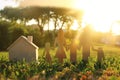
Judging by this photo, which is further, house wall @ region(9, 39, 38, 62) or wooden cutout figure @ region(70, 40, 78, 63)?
house wall @ region(9, 39, 38, 62)

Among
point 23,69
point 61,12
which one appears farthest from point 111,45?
point 23,69

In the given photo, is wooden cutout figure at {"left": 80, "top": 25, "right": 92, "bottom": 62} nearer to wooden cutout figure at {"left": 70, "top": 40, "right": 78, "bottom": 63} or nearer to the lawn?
wooden cutout figure at {"left": 70, "top": 40, "right": 78, "bottom": 63}

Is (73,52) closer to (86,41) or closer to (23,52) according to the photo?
(86,41)

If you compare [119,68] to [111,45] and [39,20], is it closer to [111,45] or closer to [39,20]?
[111,45]

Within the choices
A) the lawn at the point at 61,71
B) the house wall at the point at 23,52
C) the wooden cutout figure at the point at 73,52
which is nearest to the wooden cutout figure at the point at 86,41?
the wooden cutout figure at the point at 73,52

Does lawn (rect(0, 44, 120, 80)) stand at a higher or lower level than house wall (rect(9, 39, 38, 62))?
lower

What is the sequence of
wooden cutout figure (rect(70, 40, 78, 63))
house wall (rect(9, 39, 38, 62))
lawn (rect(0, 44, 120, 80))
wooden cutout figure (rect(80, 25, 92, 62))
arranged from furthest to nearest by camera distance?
house wall (rect(9, 39, 38, 62)) < wooden cutout figure (rect(70, 40, 78, 63)) < wooden cutout figure (rect(80, 25, 92, 62)) < lawn (rect(0, 44, 120, 80))

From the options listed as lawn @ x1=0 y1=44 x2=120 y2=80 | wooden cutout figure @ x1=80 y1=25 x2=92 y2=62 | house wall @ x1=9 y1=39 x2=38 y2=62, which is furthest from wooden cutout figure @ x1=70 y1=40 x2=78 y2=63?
house wall @ x1=9 y1=39 x2=38 y2=62

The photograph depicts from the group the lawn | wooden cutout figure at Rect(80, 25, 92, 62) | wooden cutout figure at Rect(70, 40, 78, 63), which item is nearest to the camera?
the lawn

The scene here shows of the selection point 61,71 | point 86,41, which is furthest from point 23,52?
point 61,71
